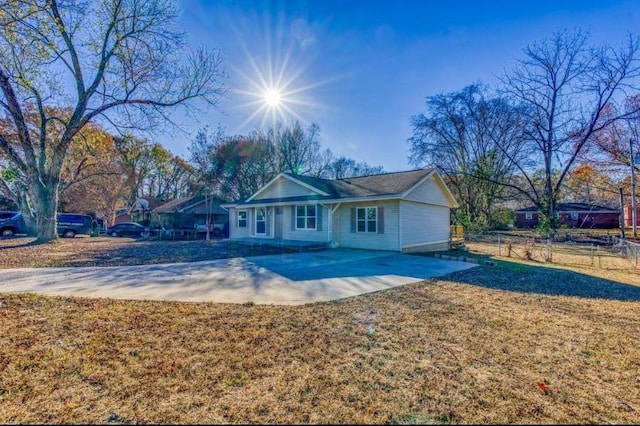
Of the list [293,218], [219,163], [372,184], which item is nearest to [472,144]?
[372,184]

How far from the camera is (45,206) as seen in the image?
14.6m

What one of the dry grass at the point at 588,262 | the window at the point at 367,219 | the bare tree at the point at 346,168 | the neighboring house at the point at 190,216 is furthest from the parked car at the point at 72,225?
the dry grass at the point at 588,262

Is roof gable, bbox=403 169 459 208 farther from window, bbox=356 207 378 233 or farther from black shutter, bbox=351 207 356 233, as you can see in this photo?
black shutter, bbox=351 207 356 233

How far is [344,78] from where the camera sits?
14367 mm

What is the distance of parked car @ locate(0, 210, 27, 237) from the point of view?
69.5ft

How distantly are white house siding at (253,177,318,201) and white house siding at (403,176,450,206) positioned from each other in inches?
188

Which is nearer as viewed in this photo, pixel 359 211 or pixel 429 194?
pixel 359 211

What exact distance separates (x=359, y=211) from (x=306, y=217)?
9.54 ft

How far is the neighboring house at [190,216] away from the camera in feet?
90.5

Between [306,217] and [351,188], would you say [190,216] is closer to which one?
[306,217]

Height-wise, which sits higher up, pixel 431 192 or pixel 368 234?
pixel 431 192

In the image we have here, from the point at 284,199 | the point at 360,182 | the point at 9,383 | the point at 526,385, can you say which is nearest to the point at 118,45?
the point at 284,199

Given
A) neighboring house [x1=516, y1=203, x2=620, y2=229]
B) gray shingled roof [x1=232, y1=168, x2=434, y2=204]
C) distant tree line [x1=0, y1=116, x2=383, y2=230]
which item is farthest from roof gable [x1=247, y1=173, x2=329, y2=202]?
neighboring house [x1=516, y1=203, x2=620, y2=229]

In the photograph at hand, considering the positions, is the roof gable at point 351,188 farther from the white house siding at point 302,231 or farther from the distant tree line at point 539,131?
the distant tree line at point 539,131
